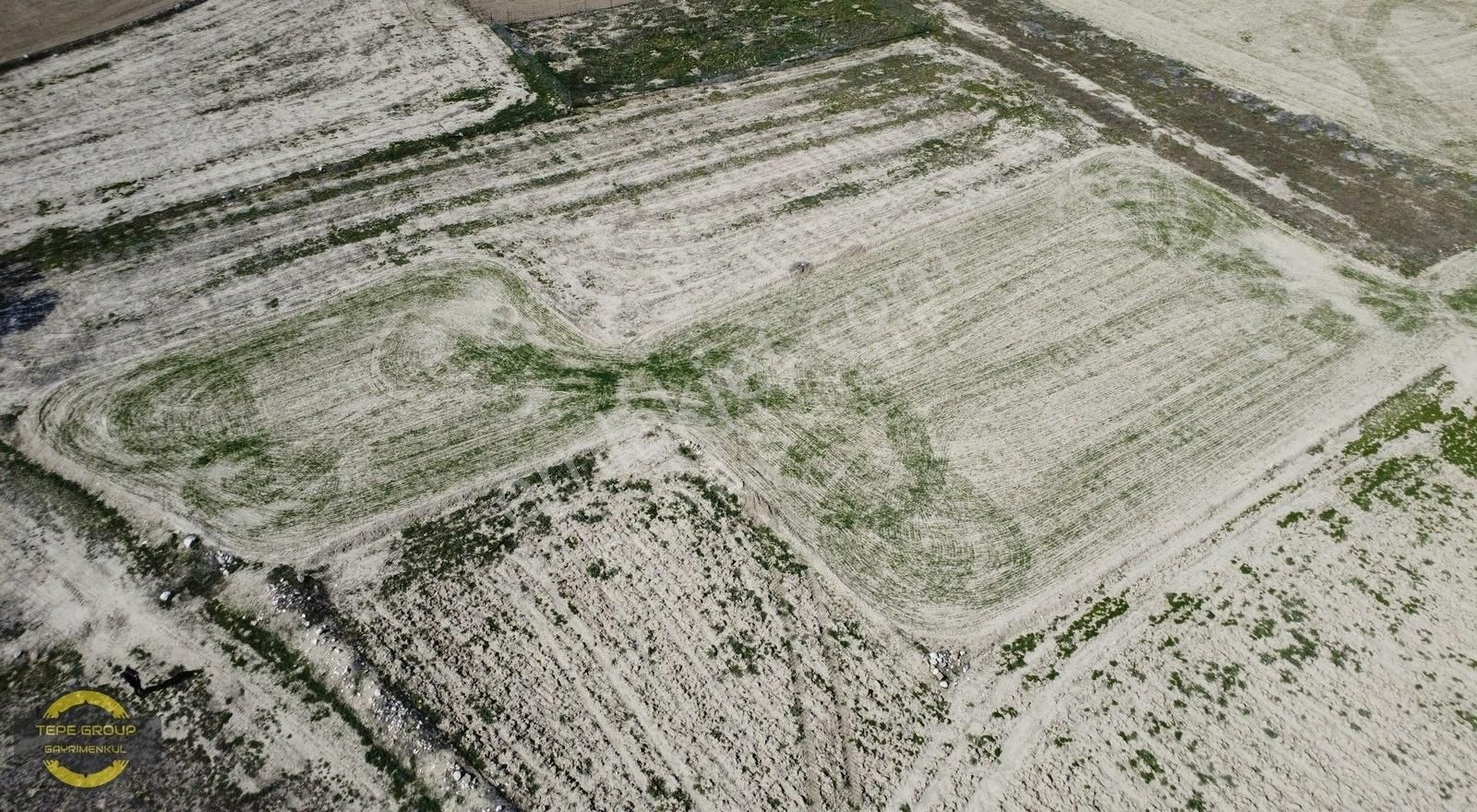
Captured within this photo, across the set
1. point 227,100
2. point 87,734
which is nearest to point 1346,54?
point 227,100

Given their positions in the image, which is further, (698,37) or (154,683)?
(698,37)

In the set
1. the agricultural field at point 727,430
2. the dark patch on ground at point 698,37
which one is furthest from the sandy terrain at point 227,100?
the dark patch on ground at point 698,37

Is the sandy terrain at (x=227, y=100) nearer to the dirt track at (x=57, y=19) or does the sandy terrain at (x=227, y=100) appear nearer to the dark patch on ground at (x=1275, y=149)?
the dirt track at (x=57, y=19)

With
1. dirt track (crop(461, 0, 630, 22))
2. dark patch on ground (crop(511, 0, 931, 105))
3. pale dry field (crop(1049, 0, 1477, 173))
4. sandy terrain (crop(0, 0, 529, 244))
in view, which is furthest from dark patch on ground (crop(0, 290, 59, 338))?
pale dry field (crop(1049, 0, 1477, 173))

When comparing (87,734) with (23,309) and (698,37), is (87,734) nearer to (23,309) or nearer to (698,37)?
(23,309)

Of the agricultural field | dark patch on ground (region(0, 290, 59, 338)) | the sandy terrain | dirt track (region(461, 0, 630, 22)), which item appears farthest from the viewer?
dirt track (region(461, 0, 630, 22))

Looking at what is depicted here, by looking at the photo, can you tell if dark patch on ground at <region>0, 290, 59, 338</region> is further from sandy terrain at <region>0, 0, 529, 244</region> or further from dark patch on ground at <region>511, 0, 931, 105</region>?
dark patch on ground at <region>511, 0, 931, 105</region>

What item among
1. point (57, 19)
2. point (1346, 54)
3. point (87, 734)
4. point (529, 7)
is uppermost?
point (57, 19)
